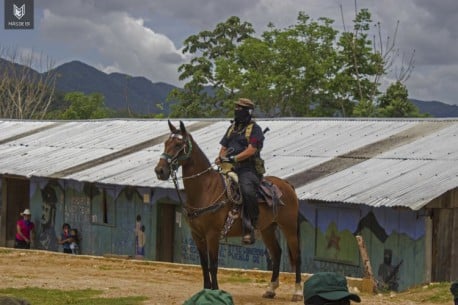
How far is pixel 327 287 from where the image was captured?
13.5ft

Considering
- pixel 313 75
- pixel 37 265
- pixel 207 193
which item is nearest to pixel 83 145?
pixel 37 265

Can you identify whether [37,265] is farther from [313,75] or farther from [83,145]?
[313,75]

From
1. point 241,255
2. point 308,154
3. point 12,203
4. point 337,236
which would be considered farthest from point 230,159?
point 12,203

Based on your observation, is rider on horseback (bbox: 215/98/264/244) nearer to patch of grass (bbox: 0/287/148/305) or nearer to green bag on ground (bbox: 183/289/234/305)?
patch of grass (bbox: 0/287/148/305)

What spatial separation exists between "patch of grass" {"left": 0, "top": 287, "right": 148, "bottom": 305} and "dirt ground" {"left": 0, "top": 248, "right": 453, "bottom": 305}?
277 mm

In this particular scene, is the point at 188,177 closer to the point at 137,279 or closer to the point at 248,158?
the point at 248,158

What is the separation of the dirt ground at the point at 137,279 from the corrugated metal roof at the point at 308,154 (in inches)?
85.9

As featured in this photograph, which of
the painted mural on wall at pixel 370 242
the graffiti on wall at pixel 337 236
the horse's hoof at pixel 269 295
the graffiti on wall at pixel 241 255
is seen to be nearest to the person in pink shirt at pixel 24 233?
the graffiti on wall at pixel 241 255

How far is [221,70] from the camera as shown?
172 feet

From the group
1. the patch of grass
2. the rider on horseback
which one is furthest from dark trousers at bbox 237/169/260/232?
the patch of grass

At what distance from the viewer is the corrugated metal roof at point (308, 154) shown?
1664 centimetres

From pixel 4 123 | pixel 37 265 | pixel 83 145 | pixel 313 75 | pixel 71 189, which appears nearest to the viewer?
pixel 37 265

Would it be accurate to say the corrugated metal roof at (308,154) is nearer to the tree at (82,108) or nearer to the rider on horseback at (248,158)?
the rider on horseback at (248,158)

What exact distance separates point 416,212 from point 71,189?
12.5 m
